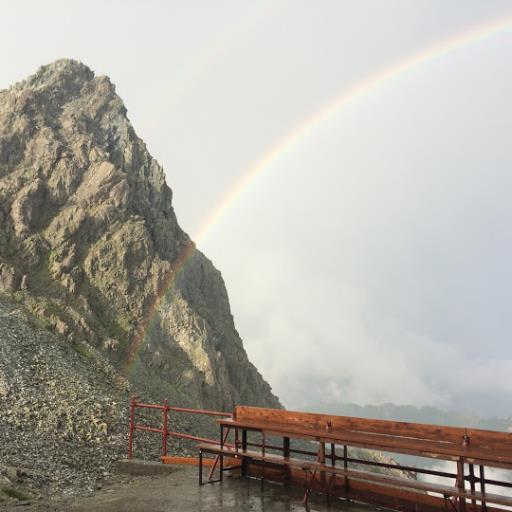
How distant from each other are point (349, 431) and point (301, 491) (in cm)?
217

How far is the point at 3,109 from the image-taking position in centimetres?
5822

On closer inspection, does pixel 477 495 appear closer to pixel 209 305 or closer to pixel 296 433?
pixel 296 433

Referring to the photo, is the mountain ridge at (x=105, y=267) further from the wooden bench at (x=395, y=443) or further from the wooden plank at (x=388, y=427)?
the wooden bench at (x=395, y=443)

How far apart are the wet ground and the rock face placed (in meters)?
22.2

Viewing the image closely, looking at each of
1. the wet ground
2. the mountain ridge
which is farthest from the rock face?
the wet ground

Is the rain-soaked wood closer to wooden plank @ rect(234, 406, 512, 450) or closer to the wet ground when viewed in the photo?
wooden plank @ rect(234, 406, 512, 450)

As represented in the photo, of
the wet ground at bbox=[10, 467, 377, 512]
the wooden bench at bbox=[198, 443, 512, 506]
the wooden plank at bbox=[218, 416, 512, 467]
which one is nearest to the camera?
the wooden bench at bbox=[198, 443, 512, 506]

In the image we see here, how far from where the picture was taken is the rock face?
41938 millimetres

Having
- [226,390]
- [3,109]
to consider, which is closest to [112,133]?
[3,109]

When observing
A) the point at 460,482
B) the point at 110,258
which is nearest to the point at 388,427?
the point at 460,482

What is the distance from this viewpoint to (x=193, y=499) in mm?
11562

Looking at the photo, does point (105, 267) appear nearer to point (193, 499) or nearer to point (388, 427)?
point (193, 499)

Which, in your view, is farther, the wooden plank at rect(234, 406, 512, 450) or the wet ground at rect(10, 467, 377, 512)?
the wet ground at rect(10, 467, 377, 512)

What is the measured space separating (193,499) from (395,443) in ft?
17.0
